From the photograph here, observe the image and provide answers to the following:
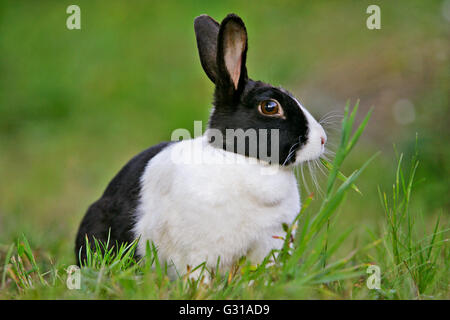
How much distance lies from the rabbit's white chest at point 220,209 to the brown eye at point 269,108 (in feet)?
0.84

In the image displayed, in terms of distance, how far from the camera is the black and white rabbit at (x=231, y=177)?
2883mm

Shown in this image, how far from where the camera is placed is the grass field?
263cm

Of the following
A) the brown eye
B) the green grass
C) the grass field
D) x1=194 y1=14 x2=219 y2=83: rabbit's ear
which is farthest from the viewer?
x1=194 y1=14 x2=219 y2=83: rabbit's ear

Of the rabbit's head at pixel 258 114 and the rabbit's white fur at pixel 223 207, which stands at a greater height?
the rabbit's head at pixel 258 114

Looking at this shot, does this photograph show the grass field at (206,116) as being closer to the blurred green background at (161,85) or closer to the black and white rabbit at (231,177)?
the blurred green background at (161,85)

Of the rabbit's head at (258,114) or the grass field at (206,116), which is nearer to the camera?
the grass field at (206,116)

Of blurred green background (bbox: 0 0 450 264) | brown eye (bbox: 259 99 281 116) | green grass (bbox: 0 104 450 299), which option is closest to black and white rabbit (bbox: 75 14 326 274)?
brown eye (bbox: 259 99 281 116)

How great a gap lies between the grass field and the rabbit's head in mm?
251

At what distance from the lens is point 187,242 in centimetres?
291

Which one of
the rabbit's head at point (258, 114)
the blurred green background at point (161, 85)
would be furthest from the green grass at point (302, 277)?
the blurred green background at point (161, 85)

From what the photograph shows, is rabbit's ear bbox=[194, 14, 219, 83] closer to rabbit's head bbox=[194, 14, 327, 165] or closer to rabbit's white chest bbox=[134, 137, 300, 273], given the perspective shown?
rabbit's head bbox=[194, 14, 327, 165]

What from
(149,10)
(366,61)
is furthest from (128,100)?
(366,61)

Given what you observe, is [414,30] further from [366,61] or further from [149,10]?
[149,10]

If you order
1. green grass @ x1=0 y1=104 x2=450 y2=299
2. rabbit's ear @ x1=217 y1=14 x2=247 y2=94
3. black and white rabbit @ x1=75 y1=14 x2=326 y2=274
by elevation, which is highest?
rabbit's ear @ x1=217 y1=14 x2=247 y2=94
